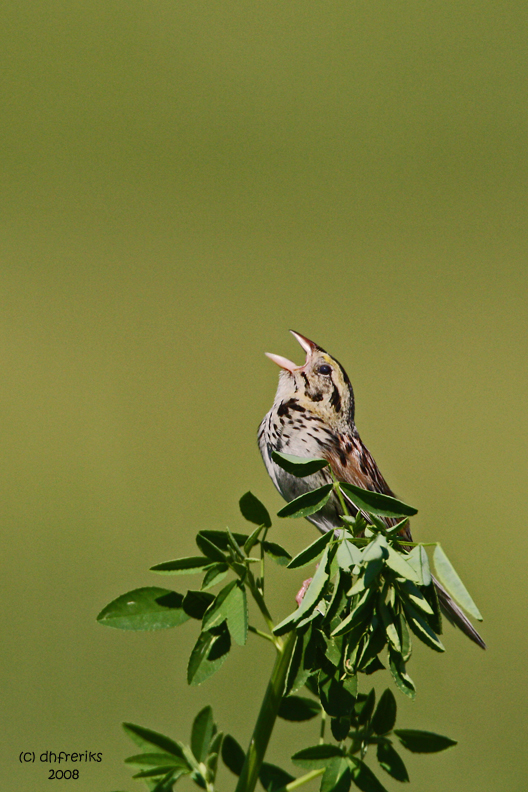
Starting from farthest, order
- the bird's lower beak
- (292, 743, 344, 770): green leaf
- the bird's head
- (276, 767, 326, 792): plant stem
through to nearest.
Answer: the bird's head < the bird's lower beak < (292, 743, 344, 770): green leaf < (276, 767, 326, 792): plant stem

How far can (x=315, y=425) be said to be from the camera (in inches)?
93.7

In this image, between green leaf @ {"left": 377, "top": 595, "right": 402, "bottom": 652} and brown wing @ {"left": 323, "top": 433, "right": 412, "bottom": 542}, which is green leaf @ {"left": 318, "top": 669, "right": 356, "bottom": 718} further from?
brown wing @ {"left": 323, "top": 433, "right": 412, "bottom": 542}

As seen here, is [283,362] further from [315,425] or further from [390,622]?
[390,622]

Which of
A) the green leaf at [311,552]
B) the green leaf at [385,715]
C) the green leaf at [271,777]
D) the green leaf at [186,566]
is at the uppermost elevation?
the green leaf at [311,552]

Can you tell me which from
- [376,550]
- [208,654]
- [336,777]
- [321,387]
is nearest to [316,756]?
[336,777]

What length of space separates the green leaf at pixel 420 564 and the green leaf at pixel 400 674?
0.26ft

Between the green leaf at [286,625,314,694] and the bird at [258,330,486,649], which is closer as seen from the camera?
the green leaf at [286,625,314,694]

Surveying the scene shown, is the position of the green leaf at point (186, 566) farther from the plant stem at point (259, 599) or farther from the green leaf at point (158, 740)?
the green leaf at point (158, 740)

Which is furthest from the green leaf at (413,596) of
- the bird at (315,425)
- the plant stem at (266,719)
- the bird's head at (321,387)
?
the bird's head at (321,387)

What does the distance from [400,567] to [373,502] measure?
0.33 ft

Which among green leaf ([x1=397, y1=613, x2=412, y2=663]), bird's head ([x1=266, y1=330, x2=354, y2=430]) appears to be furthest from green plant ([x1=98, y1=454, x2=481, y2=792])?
bird's head ([x1=266, y1=330, x2=354, y2=430])

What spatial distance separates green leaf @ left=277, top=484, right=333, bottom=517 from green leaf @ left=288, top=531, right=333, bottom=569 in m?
0.04

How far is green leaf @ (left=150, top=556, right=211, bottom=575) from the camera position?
0.88 metres

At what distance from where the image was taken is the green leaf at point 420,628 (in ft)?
2.61
